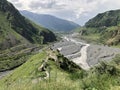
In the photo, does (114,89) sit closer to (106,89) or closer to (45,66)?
(106,89)

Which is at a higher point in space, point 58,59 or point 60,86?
point 60,86

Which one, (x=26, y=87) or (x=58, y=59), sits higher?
(x=26, y=87)

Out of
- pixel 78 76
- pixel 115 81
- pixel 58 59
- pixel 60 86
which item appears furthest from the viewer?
pixel 58 59

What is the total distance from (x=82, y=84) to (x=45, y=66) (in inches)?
2272

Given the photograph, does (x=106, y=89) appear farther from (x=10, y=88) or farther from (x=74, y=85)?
(x=10, y=88)

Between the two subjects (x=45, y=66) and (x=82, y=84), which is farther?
(x=45, y=66)

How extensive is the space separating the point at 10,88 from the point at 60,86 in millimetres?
2435

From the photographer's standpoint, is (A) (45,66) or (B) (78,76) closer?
(B) (78,76)

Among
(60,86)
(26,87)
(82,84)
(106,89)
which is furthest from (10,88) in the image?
(106,89)

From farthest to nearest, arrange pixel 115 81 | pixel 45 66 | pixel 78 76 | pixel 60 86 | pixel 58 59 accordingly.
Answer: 1. pixel 58 59
2. pixel 45 66
3. pixel 78 76
4. pixel 115 81
5. pixel 60 86

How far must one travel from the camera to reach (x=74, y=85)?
1393 centimetres

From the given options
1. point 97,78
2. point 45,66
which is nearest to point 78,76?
point 97,78

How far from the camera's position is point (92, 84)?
14422 millimetres

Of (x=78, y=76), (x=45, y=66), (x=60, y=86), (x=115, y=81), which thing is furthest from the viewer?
(x=45, y=66)
